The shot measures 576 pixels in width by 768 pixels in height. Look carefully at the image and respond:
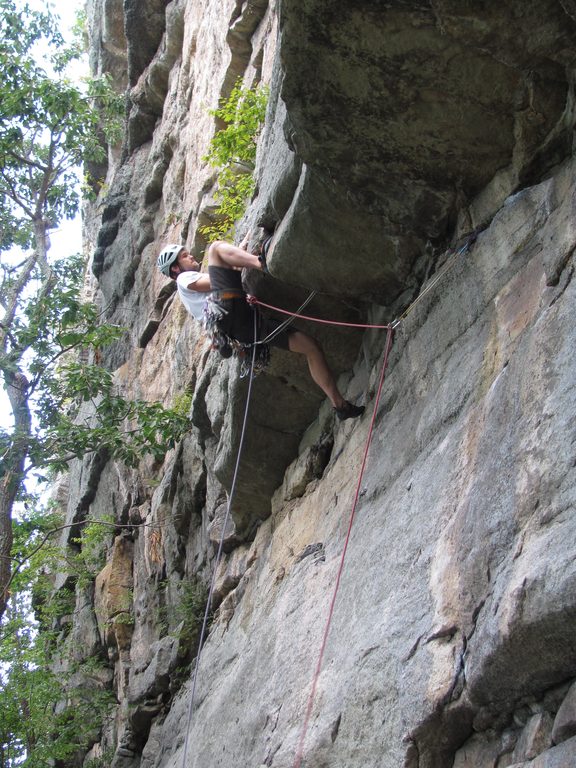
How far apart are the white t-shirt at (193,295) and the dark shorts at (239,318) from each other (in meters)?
0.55

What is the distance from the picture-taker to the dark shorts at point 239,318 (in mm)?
6723

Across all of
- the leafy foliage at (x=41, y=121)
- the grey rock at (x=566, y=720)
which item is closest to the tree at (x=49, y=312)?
the leafy foliage at (x=41, y=121)

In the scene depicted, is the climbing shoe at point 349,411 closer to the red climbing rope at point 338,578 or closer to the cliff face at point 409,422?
the cliff face at point 409,422

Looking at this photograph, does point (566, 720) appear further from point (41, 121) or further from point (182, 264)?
point (41, 121)

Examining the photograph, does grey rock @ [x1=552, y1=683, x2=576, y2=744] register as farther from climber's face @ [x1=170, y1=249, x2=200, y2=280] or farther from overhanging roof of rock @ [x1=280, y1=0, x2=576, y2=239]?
climber's face @ [x1=170, y1=249, x2=200, y2=280]

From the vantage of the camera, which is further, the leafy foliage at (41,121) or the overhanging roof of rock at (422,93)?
the leafy foliage at (41,121)

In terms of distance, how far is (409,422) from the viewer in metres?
5.54

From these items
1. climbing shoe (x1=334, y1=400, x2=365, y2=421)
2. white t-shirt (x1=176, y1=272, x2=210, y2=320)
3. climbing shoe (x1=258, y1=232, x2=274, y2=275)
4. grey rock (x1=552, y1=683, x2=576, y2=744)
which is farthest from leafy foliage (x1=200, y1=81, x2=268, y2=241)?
grey rock (x1=552, y1=683, x2=576, y2=744)

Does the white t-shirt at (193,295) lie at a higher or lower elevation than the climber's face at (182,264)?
lower

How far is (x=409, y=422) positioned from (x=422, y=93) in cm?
195

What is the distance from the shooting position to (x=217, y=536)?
348 inches

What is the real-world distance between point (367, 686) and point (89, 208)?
58.1 ft

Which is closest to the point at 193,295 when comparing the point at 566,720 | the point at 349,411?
the point at 349,411

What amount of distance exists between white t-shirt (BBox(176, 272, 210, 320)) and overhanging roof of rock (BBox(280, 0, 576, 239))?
2225 millimetres
